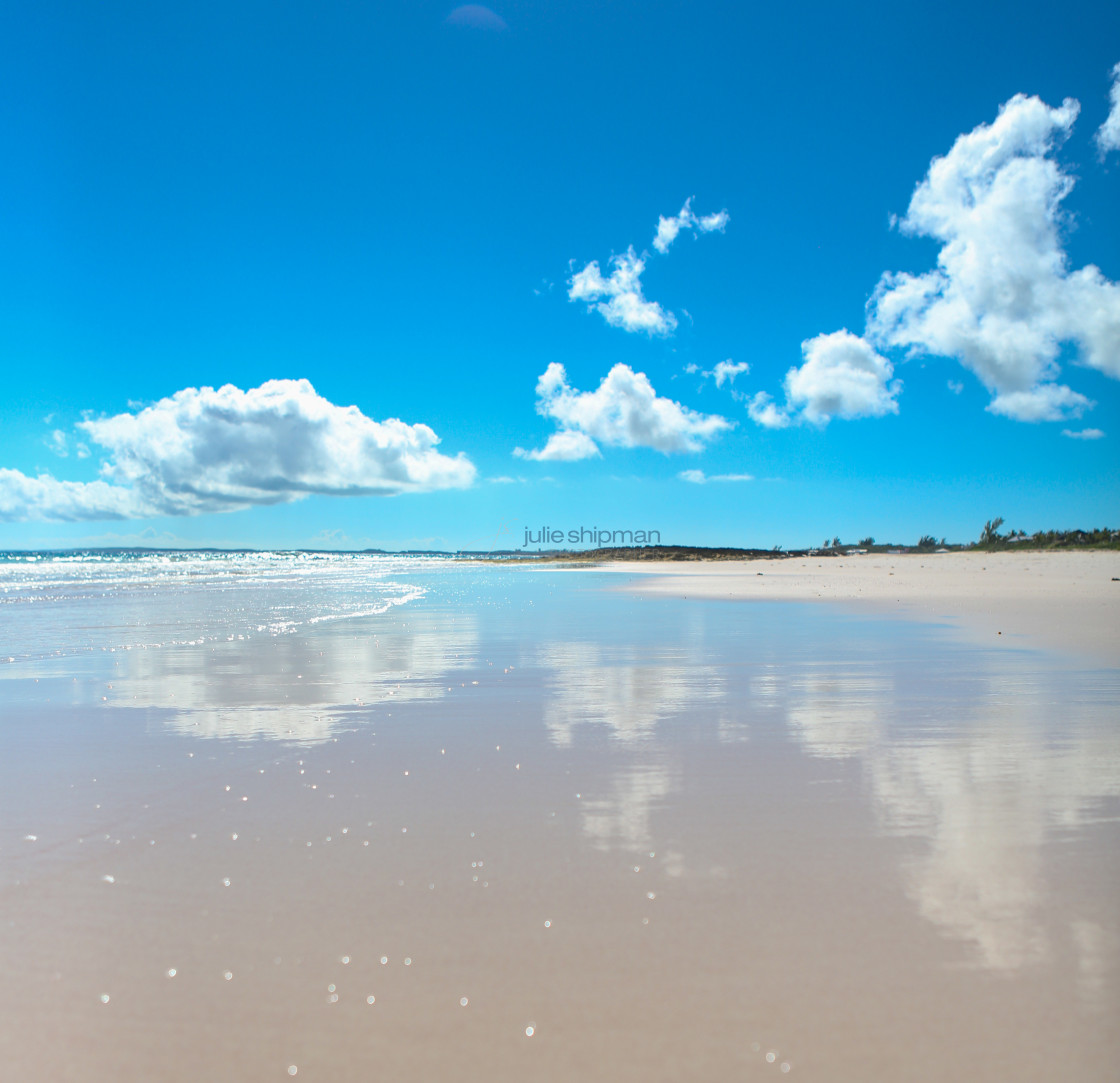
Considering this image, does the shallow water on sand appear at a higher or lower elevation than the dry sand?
lower

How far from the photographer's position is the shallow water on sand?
2.63m

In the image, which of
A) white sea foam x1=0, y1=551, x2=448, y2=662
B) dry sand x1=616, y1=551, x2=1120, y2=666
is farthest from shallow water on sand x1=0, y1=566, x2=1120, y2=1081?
white sea foam x1=0, y1=551, x2=448, y2=662

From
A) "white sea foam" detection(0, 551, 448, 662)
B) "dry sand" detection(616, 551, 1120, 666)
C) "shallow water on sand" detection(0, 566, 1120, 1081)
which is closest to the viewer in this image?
"shallow water on sand" detection(0, 566, 1120, 1081)

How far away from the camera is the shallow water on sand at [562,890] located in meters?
2.63

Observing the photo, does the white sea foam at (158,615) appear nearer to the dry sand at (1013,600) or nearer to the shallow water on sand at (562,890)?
the shallow water on sand at (562,890)

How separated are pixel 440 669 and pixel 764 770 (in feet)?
18.2

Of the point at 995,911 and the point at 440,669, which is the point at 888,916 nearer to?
the point at 995,911

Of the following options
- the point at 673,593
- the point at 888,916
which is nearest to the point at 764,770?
the point at 888,916

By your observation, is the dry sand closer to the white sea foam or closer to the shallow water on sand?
the shallow water on sand

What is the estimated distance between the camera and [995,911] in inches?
133

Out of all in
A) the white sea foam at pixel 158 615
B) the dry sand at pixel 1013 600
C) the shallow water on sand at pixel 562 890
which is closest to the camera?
the shallow water on sand at pixel 562 890

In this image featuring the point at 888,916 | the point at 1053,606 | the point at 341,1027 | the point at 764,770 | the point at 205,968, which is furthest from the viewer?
the point at 1053,606

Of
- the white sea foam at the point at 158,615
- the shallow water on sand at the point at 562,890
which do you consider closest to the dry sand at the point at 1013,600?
the shallow water on sand at the point at 562,890

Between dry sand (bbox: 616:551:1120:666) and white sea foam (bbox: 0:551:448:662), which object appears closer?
dry sand (bbox: 616:551:1120:666)
